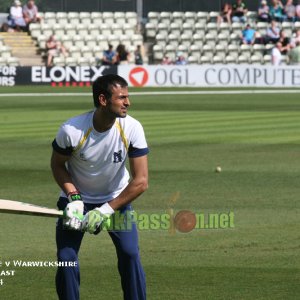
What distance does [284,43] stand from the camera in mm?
46562

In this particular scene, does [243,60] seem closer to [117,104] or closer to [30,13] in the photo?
[30,13]

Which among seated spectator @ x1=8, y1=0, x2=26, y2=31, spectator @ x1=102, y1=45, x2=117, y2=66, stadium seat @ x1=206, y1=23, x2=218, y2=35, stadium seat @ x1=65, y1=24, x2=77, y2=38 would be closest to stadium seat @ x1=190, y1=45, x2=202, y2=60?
stadium seat @ x1=206, y1=23, x2=218, y2=35

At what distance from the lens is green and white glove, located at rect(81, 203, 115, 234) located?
6965 mm

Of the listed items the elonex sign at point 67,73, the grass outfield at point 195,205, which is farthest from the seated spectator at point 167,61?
the grass outfield at point 195,205

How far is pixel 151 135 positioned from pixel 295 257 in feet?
41.7

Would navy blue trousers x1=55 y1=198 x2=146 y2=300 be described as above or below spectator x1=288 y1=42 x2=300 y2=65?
above

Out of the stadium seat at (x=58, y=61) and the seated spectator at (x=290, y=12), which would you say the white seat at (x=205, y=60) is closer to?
the seated spectator at (x=290, y=12)

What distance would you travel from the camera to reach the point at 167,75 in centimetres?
4250

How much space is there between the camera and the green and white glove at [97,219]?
22.9 feet

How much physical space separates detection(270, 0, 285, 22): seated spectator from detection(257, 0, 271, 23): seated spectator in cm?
23

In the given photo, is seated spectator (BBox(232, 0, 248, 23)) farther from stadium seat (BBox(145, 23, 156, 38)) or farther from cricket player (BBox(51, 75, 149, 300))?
cricket player (BBox(51, 75, 149, 300))

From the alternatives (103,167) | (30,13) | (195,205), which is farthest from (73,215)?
(30,13)

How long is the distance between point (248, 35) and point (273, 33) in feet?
3.78

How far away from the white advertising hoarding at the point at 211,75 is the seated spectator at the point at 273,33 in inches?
207
